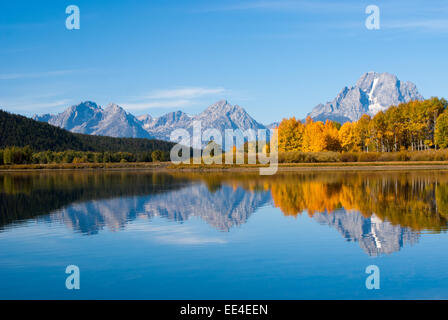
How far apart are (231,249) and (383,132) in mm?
87979

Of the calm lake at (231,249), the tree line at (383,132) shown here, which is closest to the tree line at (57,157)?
the tree line at (383,132)

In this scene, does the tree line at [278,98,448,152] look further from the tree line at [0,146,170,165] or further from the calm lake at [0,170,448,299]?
the tree line at [0,146,170,165]

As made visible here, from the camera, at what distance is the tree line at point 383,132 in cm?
9094

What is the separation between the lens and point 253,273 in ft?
43.7

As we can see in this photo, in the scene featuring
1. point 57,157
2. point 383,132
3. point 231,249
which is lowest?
point 231,249

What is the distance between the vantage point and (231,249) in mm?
16859

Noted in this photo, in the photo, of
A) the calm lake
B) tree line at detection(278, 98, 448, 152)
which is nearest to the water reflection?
the calm lake

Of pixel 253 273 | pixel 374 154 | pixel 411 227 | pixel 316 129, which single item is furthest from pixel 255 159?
pixel 253 273

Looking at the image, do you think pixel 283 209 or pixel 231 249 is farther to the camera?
pixel 283 209

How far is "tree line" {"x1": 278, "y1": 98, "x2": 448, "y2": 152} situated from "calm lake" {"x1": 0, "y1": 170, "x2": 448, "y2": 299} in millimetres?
67220

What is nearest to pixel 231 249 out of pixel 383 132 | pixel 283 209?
pixel 283 209

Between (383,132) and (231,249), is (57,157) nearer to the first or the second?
(383,132)

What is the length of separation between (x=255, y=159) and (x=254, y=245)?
81602mm
